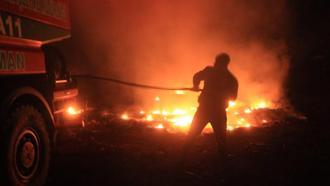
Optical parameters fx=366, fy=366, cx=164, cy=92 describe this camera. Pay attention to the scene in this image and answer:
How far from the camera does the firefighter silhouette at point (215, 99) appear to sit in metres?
6.20

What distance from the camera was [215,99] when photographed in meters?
6.19

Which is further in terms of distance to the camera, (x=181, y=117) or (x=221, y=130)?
(x=181, y=117)

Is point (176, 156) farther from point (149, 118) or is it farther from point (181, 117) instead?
point (149, 118)

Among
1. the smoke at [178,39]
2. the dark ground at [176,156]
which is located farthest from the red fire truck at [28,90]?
the smoke at [178,39]

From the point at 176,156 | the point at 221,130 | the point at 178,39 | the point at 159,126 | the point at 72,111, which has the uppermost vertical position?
the point at 178,39

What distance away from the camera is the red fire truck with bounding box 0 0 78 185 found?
377 cm

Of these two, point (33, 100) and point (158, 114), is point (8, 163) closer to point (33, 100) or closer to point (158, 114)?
point (33, 100)

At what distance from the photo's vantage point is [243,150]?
7457mm

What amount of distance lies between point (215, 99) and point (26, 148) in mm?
3212

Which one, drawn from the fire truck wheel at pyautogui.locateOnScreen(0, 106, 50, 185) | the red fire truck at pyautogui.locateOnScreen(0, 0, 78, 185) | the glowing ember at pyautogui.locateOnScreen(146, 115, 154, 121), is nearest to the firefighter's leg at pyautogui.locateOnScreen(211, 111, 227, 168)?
the red fire truck at pyautogui.locateOnScreen(0, 0, 78, 185)

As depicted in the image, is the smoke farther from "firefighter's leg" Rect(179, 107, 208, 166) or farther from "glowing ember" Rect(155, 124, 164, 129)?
"firefighter's leg" Rect(179, 107, 208, 166)

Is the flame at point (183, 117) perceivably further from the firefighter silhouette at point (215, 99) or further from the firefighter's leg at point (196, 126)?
the firefighter's leg at point (196, 126)

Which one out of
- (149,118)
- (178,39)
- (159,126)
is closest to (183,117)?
(149,118)

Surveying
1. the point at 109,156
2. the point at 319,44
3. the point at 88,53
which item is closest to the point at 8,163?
the point at 109,156
